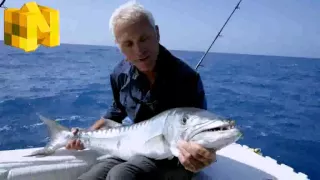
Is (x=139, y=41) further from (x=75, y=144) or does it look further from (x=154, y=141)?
(x=75, y=144)

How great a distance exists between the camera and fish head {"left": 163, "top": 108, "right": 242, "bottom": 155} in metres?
1.25

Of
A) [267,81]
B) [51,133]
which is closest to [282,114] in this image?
[267,81]

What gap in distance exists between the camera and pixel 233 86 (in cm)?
1658

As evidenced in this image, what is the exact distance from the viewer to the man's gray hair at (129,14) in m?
1.79

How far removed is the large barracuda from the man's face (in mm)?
381

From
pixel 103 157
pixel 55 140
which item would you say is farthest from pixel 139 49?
pixel 55 140

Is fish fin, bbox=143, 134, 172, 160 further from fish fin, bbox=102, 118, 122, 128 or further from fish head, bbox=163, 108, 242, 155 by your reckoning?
Result: fish fin, bbox=102, 118, 122, 128

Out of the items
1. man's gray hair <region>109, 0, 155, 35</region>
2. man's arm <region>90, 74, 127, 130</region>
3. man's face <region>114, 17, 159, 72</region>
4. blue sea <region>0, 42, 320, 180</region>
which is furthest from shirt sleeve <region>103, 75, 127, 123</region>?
blue sea <region>0, 42, 320, 180</region>

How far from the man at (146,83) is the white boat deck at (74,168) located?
27 centimetres

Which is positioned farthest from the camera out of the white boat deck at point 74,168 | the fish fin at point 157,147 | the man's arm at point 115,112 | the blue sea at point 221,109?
the blue sea at point 221,109

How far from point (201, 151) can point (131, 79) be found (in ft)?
2.91

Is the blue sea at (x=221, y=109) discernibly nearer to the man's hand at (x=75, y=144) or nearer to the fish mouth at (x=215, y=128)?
the man's hand at (x=75, y=144)

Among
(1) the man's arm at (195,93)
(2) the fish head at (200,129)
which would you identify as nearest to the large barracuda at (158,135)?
(2) the fish head at (200,129)

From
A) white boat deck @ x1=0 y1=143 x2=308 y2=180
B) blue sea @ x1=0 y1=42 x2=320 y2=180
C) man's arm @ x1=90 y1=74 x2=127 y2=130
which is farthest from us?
blue sea @ x1=0 y1=42 x2=320 y2=180
